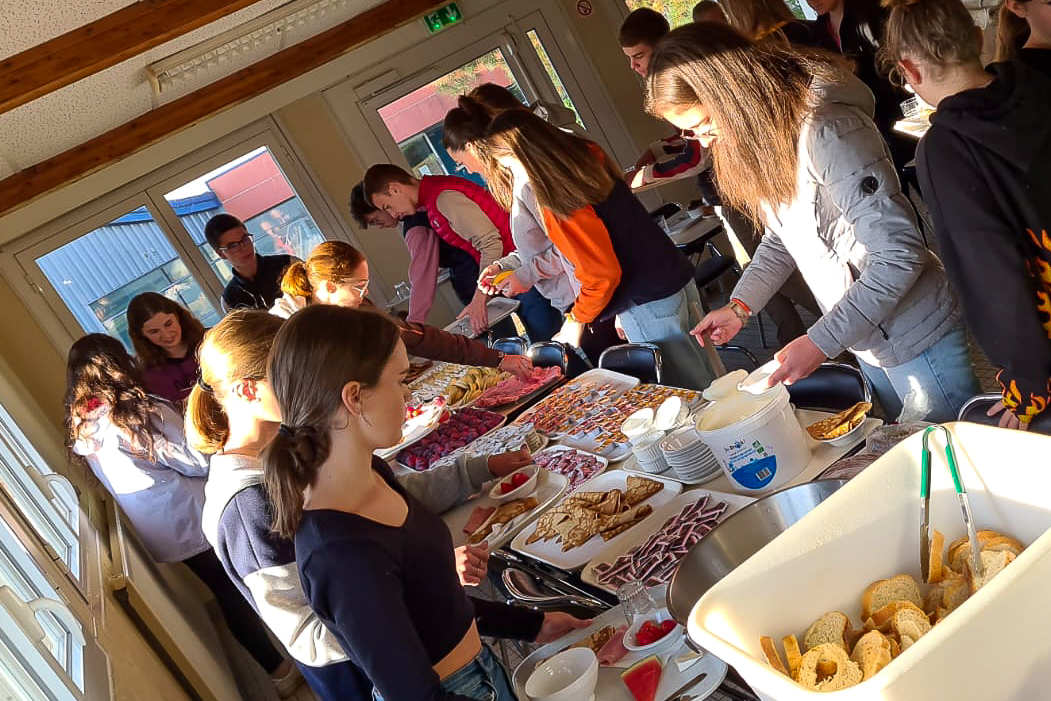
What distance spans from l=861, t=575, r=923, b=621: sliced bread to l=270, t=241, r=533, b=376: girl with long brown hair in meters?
2.73

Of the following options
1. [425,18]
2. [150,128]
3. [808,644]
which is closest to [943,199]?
[808,644]

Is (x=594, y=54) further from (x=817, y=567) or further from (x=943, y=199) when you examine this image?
(x=817, y=567)

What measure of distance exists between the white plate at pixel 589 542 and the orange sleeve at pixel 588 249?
0.82 meters

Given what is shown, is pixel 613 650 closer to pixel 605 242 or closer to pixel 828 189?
pixel 828 189

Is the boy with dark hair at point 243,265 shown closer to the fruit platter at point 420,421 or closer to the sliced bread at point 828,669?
the fruit platter at point 420,421

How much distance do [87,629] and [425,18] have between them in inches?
254

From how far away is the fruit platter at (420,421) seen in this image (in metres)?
3.73

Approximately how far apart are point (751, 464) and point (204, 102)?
594cm

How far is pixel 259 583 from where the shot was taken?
1938mm

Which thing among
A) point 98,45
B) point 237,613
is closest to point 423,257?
point 98,45

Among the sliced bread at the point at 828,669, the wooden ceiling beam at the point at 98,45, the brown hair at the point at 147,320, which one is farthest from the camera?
the brown hair at the point at 147,320

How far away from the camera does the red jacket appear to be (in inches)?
187

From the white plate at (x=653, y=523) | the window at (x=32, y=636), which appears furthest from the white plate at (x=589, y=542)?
the window at (x=32, y=636)

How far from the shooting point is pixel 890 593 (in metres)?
1.11
